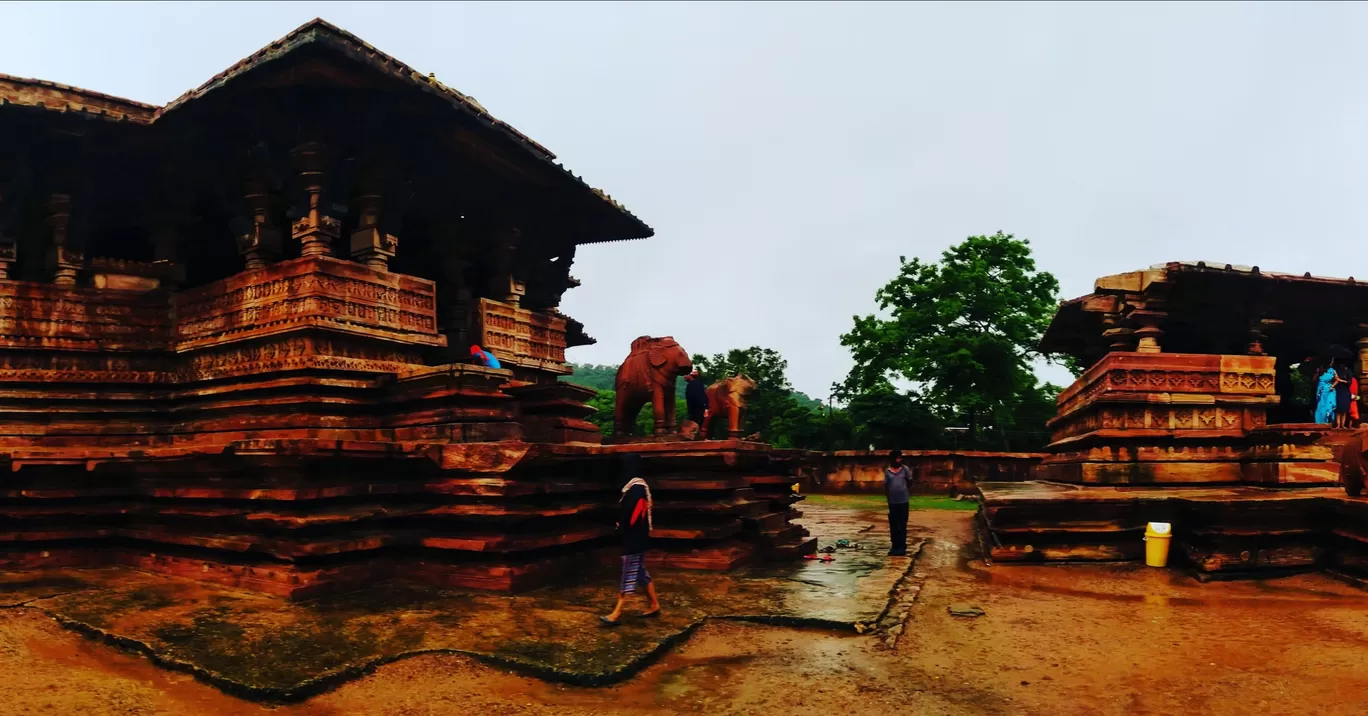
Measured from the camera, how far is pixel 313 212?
928 cm

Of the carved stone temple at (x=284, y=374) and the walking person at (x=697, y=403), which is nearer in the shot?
the carved stone temple at (x=284, y=374)

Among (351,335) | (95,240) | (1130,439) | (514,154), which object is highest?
(514,154)

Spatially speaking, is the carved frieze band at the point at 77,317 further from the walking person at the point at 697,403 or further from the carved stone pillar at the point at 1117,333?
the carved stone pillar at the point at 1117,333

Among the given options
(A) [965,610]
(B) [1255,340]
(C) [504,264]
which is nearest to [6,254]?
(C) [504,264]

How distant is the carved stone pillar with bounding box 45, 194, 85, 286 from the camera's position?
1025 centimetres

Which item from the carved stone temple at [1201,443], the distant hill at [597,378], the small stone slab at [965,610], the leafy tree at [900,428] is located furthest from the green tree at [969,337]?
the distant hill at [597,378]

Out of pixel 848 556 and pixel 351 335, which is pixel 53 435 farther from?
pixel 848 556

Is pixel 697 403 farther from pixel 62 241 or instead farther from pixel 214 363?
pixel 62 241

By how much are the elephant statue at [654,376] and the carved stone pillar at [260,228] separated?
4594 millimetres

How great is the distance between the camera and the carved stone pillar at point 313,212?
9250mm

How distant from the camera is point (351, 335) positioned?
9.28 meters

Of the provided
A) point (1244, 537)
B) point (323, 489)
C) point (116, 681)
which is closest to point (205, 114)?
point (323, 489)

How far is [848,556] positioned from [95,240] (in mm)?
10576

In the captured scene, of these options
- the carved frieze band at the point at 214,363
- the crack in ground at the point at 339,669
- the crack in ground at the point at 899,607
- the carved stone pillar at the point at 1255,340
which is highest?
the carved stone pillar at the point at 1255,340
